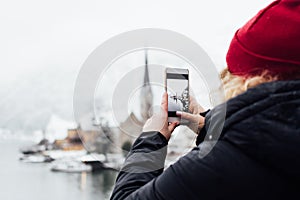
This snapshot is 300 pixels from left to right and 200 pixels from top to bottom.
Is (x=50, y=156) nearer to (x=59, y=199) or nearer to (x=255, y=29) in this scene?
(x=59, y=199)

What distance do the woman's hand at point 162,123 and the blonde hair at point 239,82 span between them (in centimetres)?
9

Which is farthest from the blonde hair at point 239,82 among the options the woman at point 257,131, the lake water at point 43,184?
the lake water at point 43,184

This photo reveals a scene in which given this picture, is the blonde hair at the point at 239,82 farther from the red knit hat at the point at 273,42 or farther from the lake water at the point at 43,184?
the lake water at the point at 43,184

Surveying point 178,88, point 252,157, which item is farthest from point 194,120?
point 252,157

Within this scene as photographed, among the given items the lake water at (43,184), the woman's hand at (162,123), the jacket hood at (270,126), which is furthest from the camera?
the lake water at (43,184)

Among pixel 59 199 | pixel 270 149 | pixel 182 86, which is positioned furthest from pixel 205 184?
pixel 59 199

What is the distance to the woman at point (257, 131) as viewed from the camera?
32 cm

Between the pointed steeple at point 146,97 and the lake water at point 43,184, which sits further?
the lake water at point 43,184

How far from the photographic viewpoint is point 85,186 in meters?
12.6

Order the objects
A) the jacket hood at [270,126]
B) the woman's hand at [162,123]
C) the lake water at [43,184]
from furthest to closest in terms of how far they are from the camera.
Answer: the lake water at [43,184] < the woman's hand at [162,123] < the jacket hood at [270,126]

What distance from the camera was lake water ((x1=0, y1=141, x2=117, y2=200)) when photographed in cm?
1162

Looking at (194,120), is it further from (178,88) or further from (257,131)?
(257,131)

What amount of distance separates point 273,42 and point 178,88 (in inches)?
7.2

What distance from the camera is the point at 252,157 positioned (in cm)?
33
